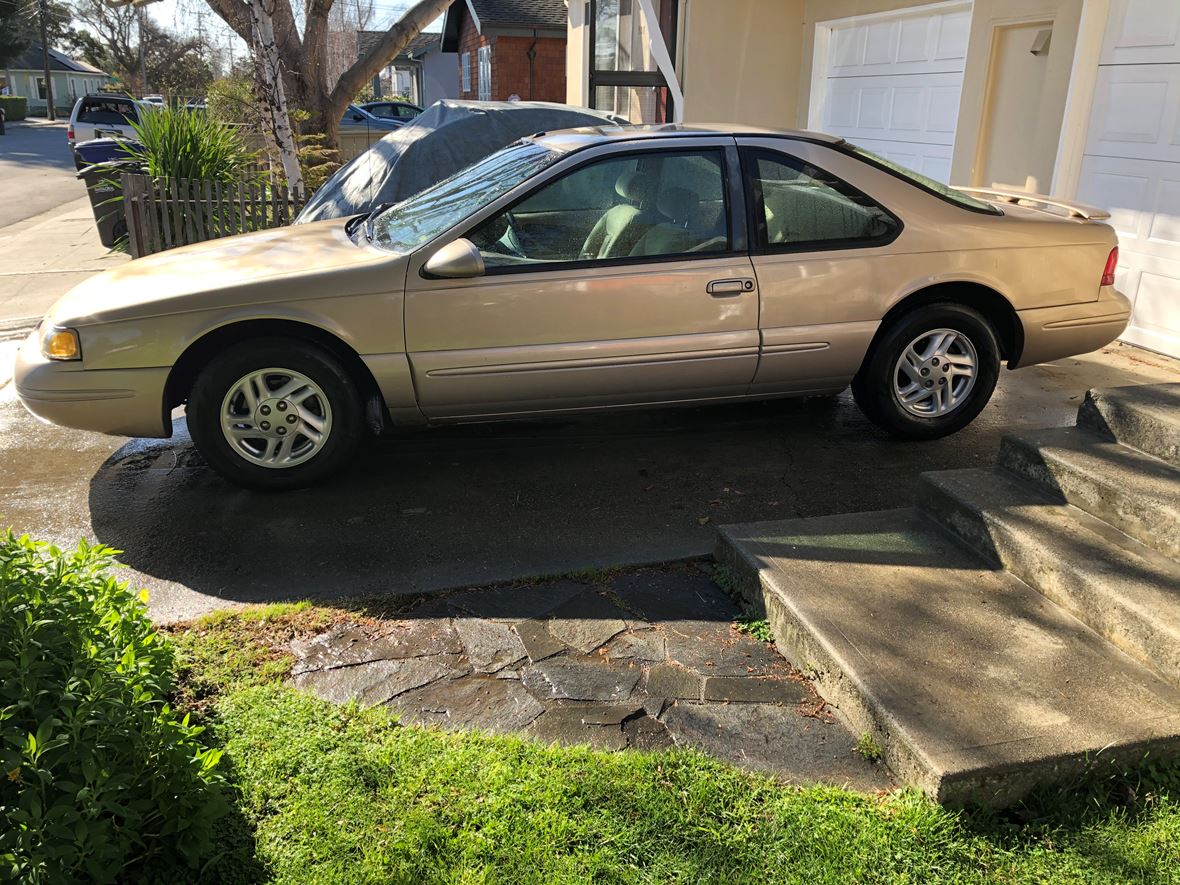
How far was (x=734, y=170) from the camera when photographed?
16.7ft

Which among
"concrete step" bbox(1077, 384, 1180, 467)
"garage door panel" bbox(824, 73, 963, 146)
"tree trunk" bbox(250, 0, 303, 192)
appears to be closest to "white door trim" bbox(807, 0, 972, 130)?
"garage door panel" bbox(824, 73, 963, 146)

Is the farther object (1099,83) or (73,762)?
(1099,83)

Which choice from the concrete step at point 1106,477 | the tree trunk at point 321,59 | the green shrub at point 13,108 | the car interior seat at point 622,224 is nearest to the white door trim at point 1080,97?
the concrete step at point 1106,477

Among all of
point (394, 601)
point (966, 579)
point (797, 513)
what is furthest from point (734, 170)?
point (394, 601)

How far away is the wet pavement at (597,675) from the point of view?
3.04 meters

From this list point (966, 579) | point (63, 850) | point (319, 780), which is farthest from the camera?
point (966, 579)

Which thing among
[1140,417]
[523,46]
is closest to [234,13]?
[1140,417]

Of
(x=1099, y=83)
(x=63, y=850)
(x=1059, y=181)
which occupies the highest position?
(x=1099, y=83)

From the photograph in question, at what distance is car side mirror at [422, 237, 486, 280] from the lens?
4.59m

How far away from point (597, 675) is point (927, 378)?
2961 mm

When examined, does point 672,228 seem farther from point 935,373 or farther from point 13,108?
point 13,108

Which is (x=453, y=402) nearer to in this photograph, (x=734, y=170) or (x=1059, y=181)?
(x=734, y=170)

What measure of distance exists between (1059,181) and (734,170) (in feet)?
13.9

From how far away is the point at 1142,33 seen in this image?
7.18 meters
